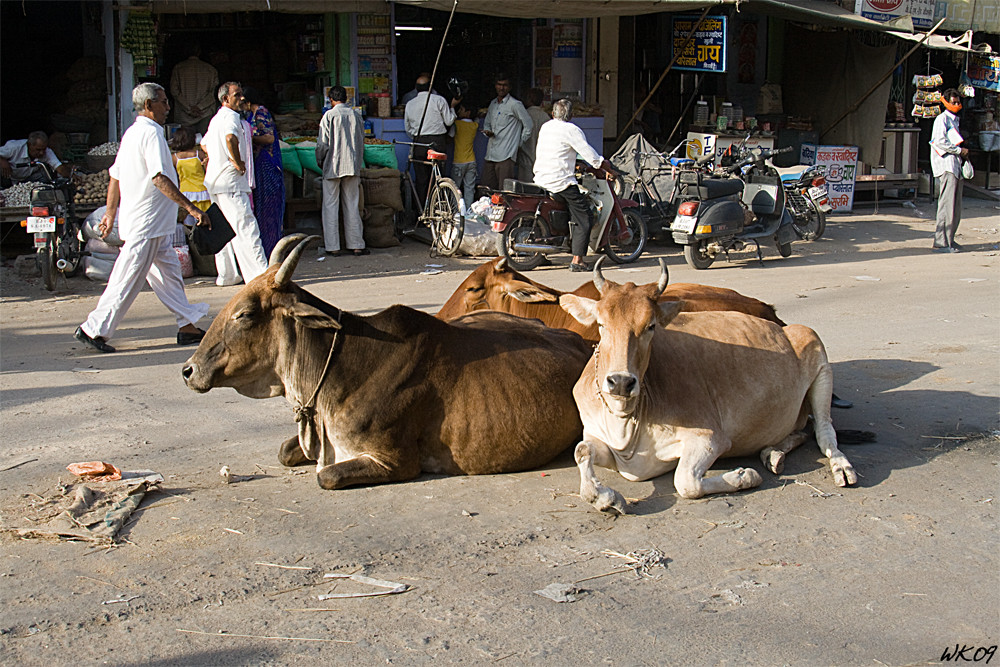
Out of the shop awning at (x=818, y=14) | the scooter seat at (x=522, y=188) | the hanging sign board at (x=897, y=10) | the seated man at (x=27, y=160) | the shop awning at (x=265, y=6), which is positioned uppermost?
the hanging sign board at (x=897, y=10)

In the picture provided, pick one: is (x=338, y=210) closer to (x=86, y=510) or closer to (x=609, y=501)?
(x=86, y=510)

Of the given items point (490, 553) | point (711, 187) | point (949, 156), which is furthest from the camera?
point (949, 156)

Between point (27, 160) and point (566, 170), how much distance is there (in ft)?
21.3

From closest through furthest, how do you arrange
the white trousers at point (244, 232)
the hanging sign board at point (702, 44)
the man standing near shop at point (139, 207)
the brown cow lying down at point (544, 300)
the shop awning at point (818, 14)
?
the brown cow lying down at point (544, 300) < the man standing near shop at point (139, 207) < the white trousers at point (244, 232) < the shop awning at point (818, 14) < the hanging sign board at point (702, 44)

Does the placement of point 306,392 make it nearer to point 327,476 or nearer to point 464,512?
point 327,476

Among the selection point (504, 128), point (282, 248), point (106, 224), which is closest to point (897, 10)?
point (504, 128)

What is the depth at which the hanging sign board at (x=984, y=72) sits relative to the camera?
19922 millimetres

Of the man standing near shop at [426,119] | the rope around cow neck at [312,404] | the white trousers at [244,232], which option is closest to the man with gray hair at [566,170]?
the man standing near shop at [426,119]

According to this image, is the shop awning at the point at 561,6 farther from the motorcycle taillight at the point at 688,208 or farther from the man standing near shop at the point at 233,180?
the man standing near shop at the point at 233,180

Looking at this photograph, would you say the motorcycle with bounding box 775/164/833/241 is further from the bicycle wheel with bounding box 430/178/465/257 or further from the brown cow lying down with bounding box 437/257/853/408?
the brown cow lying down with bounding box 437/257/853/408

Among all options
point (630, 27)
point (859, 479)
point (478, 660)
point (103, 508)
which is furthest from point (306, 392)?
point (630, 27)

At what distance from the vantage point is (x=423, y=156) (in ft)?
49.5

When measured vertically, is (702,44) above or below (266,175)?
above

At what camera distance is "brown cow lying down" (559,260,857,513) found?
492 centimetres
